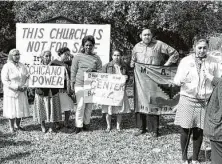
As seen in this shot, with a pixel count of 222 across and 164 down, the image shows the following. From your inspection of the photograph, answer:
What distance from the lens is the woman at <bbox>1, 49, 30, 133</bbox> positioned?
8125 millimetres

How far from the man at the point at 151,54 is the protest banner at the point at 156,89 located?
14 centimetres

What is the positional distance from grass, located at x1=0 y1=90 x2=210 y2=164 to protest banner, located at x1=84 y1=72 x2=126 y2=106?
0.75 meters

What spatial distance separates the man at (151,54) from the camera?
7.69m

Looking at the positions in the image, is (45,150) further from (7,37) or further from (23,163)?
(7,37)

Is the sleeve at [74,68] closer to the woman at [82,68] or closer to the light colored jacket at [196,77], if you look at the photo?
the woman at [82,68]

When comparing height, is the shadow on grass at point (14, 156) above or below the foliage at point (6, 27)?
below

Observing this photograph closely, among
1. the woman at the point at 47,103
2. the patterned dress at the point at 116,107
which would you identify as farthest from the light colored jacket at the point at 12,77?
the patterned dress at the point at 116,107

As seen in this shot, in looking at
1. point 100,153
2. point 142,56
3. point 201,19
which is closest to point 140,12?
point 201,19

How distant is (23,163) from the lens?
618 centimetres

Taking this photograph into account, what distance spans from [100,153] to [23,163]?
56.6 inches

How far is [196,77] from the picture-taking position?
5.71 meters

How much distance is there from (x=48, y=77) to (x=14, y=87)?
0.82 m

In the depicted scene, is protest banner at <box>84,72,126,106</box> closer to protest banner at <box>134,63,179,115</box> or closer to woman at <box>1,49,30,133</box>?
protest banner at <box>134,63,179,115</box>

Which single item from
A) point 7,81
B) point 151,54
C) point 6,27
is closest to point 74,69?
point 7,81
